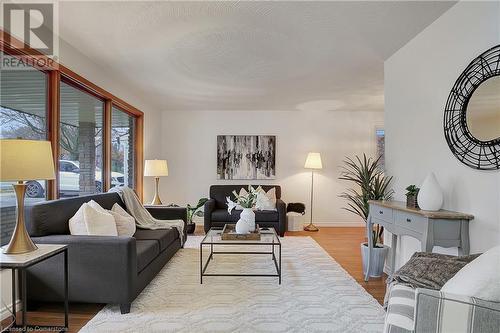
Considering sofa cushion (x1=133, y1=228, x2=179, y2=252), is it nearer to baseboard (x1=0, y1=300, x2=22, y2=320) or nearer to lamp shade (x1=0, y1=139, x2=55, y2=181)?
baseboard (x1=0, y1=300, x2=22, y2=320)

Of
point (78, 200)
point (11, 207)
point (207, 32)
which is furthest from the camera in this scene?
point (78, 200)

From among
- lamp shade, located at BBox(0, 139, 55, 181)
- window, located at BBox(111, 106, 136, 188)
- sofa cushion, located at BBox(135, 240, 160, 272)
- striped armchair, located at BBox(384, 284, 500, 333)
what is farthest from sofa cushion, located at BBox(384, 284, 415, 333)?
window, located at BBox(111, 106, 136, 188)

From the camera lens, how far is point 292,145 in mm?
6352

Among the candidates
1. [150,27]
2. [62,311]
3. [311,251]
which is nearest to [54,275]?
[62,311]

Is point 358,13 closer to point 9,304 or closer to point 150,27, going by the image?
point 150,27

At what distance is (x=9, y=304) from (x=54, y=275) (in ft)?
1.18

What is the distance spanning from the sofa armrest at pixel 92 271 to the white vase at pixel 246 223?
1347 millimetres

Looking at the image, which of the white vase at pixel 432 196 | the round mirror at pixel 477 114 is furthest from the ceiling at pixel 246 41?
the white vase at pixel 432 196

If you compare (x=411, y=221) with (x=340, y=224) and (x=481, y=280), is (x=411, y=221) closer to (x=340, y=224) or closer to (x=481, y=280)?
(x=481, y=280)

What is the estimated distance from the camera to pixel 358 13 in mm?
2436

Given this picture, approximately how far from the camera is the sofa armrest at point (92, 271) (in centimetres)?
236

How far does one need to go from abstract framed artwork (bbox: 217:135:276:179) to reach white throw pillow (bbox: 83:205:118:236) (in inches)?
141

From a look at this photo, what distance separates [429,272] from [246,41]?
245 cm

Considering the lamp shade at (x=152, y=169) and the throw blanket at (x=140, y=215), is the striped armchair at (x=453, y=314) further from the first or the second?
the lamp shade at (x=152, y=169)
